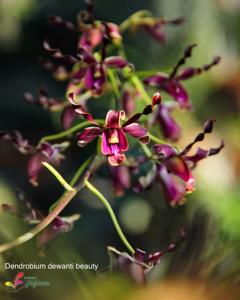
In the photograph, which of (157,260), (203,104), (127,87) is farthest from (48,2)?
(157,260)

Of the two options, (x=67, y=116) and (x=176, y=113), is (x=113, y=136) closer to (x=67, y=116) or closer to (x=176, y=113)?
(x=67, y=116)

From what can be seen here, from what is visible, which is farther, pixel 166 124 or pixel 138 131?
pixel 166 124

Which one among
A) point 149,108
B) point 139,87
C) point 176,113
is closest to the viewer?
point 149,108

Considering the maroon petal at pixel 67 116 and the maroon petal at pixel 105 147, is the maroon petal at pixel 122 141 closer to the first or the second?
the maroon petal at pixel 105 147

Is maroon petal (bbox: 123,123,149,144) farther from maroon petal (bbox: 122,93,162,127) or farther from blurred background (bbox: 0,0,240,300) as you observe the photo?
blurred background (bbox: 0,0,240,300)

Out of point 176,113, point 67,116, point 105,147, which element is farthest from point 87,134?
point 176,113

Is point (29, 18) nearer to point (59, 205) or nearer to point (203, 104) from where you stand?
point (203, 104)
